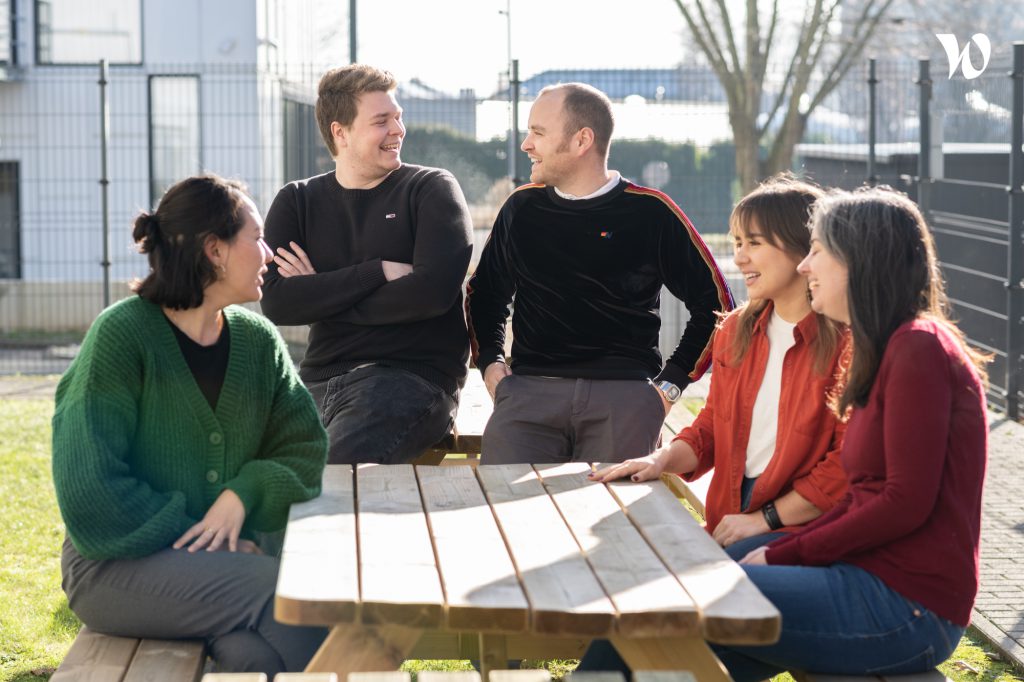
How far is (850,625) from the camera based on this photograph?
303 centimetres

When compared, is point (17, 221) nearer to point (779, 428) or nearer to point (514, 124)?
point (514, 124)

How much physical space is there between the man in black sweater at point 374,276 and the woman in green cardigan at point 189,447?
109 centimetres

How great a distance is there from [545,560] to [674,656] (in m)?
0.36

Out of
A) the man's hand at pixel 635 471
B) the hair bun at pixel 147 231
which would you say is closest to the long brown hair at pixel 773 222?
the man's hand at pixel 635 471

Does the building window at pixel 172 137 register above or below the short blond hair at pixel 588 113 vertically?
above

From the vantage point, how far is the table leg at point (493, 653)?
3750 millimetres

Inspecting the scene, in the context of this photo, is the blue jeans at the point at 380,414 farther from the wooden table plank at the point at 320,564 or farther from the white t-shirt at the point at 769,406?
the white t-shirt at the point at 769,406

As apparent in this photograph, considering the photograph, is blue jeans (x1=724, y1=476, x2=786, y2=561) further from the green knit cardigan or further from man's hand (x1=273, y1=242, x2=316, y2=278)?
man's hand (x1=273, y1=242, x2=316, y2=278)

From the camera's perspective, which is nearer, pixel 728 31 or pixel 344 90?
pixel 344 90

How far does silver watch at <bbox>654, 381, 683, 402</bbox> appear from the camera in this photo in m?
4.84

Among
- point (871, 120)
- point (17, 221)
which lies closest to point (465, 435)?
point (871, 120)

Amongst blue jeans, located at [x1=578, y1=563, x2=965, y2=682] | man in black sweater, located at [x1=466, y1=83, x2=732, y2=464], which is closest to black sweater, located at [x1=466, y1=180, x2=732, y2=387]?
man in black sweater, located at [x1=466, y1=83, x2=732, y2=464]

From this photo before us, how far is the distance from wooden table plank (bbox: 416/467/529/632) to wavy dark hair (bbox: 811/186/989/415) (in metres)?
0.91

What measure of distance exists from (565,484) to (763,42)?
1770 cm
